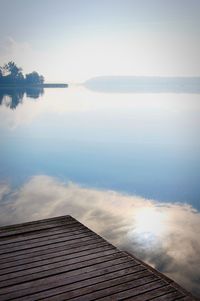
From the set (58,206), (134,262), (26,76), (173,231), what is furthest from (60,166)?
(26,76)

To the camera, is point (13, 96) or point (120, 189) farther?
point (13, 96)

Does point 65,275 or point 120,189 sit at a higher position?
point 65,275

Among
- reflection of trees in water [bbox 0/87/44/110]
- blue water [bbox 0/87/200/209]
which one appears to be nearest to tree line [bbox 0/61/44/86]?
reflection of trees in water [bbox 0/87/44/110]

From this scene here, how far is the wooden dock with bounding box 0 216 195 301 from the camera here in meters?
6.01

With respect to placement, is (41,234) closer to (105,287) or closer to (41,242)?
(41,242)

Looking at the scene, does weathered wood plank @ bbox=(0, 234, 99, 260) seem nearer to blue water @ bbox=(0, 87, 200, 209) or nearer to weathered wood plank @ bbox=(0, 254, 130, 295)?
weathered wood plank @ bbox=(0, 254, 130, 295)

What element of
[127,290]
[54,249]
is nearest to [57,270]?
[54,249]

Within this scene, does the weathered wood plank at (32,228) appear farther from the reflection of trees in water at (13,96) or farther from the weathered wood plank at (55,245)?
the reflection of trees in water at (13,96)

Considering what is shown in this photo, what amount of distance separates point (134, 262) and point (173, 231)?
527 cm

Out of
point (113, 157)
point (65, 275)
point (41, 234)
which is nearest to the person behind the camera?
point (65, 275)

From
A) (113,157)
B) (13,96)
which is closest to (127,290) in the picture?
(113,157)

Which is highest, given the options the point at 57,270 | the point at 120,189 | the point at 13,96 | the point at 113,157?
the point at 13,96

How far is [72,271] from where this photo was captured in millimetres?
6758

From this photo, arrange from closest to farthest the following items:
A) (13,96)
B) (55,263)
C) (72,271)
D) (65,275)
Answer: (65,275) → (72,271) → (55,263) → (13,96)
